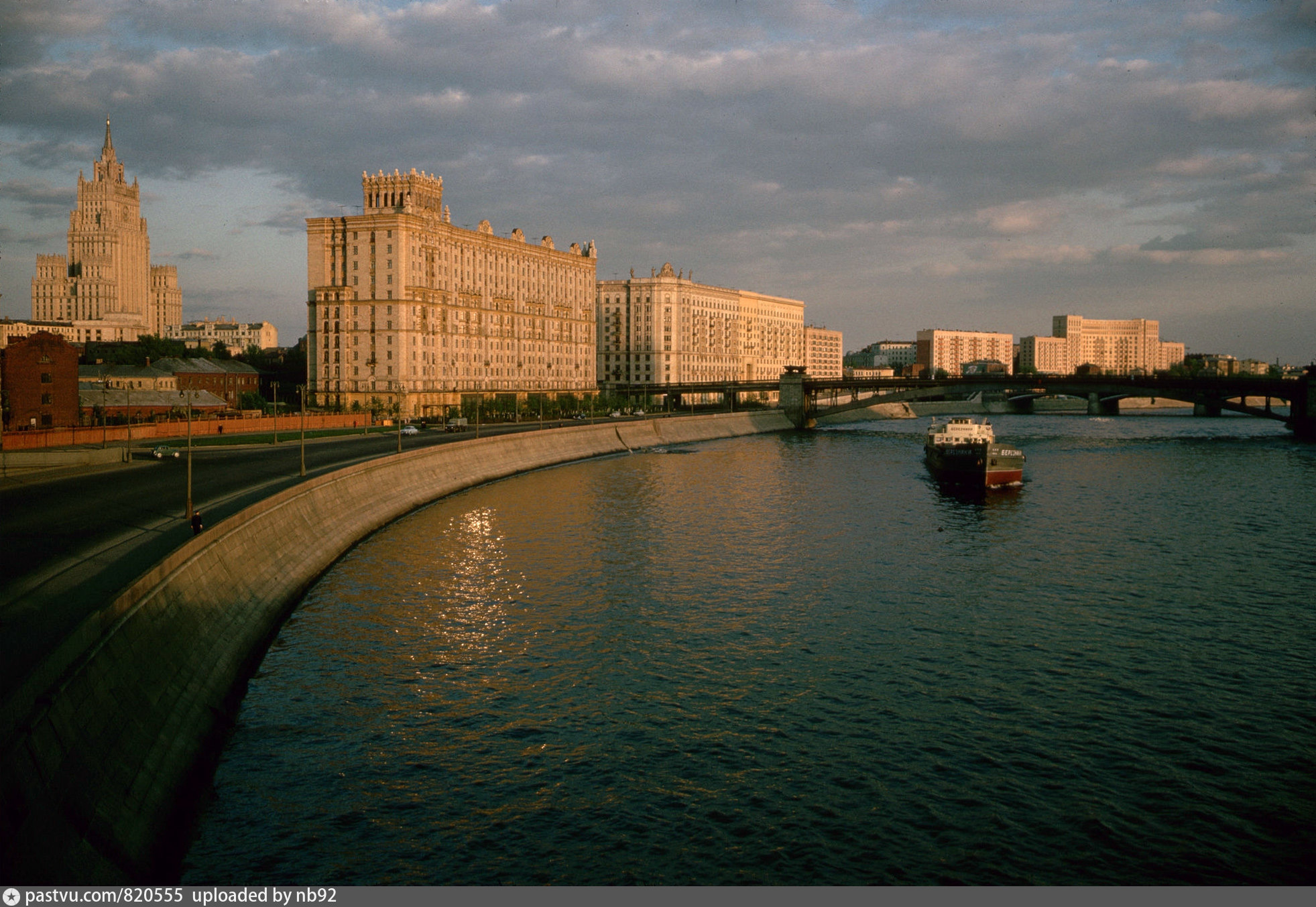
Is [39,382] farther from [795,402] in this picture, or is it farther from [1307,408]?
[1307,408]

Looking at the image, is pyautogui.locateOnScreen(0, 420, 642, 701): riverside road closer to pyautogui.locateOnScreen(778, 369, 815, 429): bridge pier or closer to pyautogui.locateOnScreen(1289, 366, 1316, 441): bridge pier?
pyautogui.locateOnScreen(778, 369, 815, 429): bridge pier

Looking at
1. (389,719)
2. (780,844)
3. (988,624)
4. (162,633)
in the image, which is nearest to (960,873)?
(780,844)

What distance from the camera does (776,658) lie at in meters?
32.3

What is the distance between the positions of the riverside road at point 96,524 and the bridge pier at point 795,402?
10927 centimetres

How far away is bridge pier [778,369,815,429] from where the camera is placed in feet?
580

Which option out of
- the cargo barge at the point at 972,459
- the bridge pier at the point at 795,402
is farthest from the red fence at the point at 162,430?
the bridge pier at the point at 795,402

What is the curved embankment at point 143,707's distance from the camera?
16.5 meters

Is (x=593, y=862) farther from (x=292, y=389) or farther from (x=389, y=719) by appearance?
(x=292, y=389)

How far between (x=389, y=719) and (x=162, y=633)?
267 inches

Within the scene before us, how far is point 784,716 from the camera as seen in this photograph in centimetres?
2714

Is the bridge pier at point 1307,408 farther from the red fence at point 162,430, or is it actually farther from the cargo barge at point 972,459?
the red fence at point 162,430

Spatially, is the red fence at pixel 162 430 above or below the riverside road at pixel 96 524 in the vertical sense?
above

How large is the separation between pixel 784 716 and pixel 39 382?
327 feet

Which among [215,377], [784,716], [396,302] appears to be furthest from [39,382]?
[784,716]
